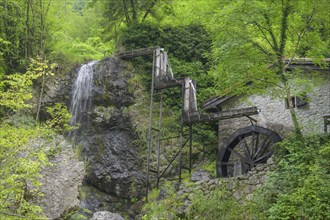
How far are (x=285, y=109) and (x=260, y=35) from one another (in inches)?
183

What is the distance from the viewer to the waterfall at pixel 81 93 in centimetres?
1833

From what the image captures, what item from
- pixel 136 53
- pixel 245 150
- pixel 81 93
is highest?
pixel 136 53

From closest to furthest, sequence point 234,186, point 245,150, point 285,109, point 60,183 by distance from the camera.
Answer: point 60,183 → point 234,186 → point 285,109 → point 245,150

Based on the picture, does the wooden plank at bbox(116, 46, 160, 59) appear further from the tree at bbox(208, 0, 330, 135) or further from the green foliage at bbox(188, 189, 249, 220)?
the green foliage at bbox(188, 189, 249, 220)

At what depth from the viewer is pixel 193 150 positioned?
58.5ft

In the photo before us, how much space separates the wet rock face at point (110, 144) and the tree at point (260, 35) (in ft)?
23.2

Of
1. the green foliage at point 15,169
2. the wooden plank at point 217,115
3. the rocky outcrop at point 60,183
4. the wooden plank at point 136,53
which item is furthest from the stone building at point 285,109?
the green foliage at point 15,169

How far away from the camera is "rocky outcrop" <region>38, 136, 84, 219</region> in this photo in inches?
452

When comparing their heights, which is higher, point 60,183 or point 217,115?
point 217,115

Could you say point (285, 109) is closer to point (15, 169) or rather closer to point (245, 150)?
point (245, 150)

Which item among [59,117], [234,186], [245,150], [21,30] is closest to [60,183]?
[59,117]

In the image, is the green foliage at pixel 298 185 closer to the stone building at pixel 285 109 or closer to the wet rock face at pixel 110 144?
the stone building at pixel 285 109

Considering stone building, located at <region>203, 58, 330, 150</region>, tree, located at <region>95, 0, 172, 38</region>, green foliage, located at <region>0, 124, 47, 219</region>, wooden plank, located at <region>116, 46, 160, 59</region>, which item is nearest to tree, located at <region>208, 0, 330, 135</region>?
stone building, located at <region>203, 58, 330, 150</region>

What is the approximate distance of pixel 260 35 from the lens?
1227 cm
